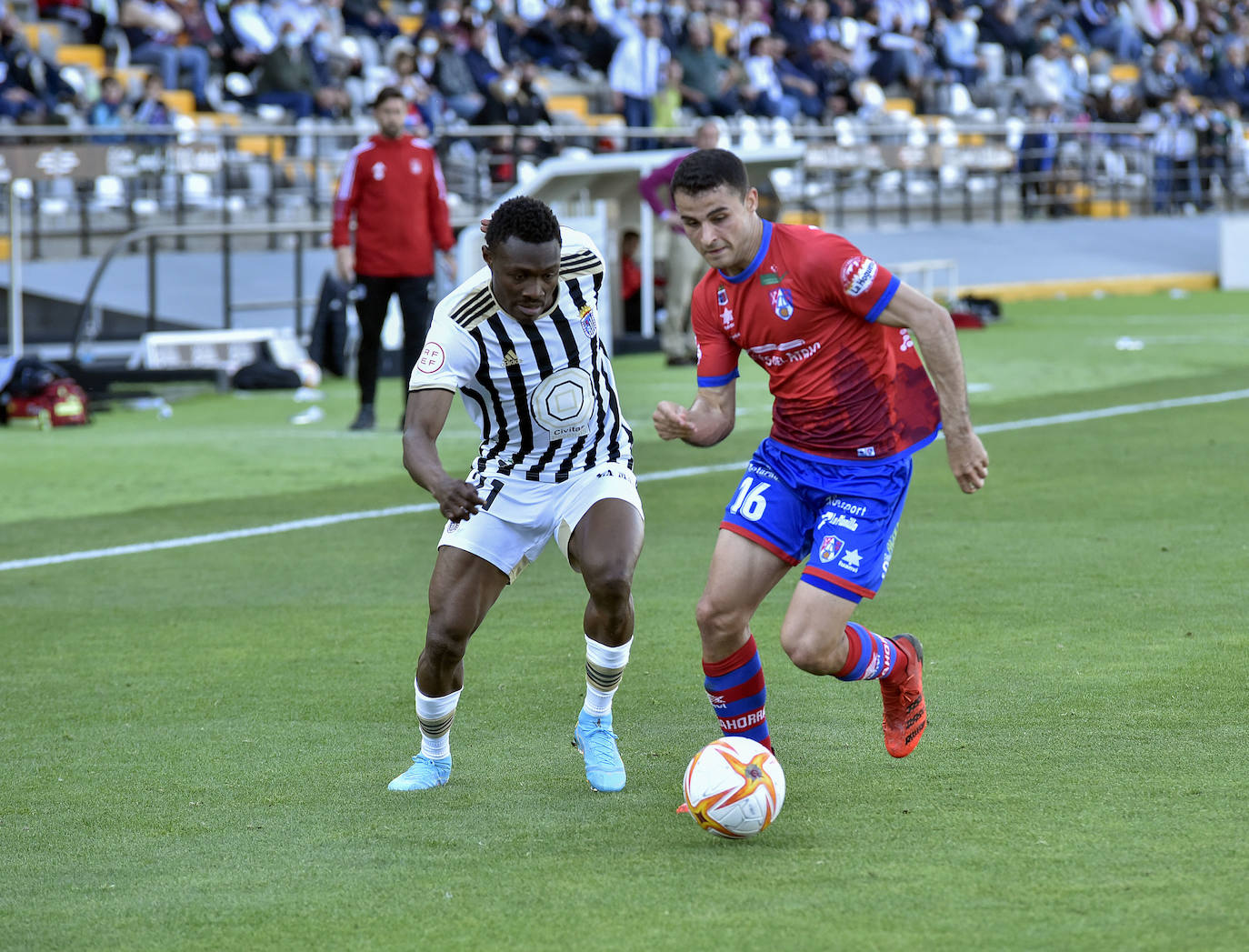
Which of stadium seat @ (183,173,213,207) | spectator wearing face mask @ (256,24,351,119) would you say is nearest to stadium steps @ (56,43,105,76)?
spectator wearing face mask @ (256,24,351,119)

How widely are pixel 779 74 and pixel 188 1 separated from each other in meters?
10.3

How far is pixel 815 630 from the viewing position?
4883 mm

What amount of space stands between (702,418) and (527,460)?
21.7 inches

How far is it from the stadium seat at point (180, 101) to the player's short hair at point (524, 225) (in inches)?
683

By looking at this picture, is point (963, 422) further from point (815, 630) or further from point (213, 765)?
point (213, 765)

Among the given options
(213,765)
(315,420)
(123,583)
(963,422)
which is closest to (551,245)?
(963,422)

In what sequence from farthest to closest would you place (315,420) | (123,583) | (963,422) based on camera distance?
(315,420) < (123,583) < (963,422)

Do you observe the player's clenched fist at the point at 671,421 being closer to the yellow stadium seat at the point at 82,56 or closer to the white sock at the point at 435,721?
the white sock at the point at 435,721

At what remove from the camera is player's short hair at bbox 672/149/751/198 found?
15.9ft

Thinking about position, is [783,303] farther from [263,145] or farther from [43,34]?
[43,34]

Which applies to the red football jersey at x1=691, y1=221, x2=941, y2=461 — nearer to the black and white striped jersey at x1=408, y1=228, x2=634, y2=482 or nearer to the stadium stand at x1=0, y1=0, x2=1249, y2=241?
the black and white striped jersey at x1=408, y1=228, x2=634, y2=482

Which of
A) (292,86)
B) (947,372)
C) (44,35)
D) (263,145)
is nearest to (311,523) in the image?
(947,372)

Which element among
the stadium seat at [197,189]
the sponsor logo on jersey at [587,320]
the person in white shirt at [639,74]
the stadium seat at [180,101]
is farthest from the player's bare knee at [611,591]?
the person in white shirt at [639,74]

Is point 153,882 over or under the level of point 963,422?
under
